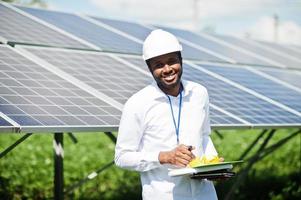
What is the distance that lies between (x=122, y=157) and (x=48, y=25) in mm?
4944

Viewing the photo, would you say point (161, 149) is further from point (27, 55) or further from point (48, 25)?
point (48, 25)

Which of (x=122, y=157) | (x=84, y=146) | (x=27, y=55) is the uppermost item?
(x=27, y=55)

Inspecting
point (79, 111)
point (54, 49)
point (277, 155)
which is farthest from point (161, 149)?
point (277, 155)

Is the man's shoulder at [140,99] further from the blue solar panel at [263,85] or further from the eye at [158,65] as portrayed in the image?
the blue solar panel at [263,85]

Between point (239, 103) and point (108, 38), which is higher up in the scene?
point (108, 38)

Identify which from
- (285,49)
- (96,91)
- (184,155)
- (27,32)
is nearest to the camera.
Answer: (184,155)

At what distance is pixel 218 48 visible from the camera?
11.4m

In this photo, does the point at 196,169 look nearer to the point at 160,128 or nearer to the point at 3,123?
the point at 160,128

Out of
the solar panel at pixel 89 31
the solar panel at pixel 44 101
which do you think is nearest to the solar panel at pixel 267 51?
the solar panel at pixel 89 31

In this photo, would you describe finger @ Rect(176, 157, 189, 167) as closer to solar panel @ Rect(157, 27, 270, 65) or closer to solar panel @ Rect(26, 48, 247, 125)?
solar panel @ Rect(26, 48, 247, 125)

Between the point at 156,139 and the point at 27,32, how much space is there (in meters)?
4.19

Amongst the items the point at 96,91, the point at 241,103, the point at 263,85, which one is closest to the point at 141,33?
the point at 263,85

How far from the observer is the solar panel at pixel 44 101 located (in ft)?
17.2

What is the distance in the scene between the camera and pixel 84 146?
18500 millimetres
